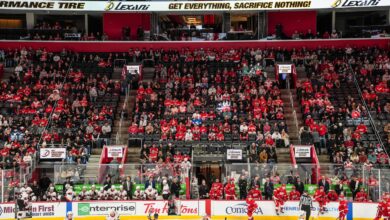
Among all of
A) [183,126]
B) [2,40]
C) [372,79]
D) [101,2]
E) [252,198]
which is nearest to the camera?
[252,198]

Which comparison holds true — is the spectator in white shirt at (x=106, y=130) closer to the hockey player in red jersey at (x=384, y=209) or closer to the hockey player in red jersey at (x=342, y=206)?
the hockey player in red jersey at (x=342, y=206)

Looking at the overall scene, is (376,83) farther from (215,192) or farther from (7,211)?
(7,211)

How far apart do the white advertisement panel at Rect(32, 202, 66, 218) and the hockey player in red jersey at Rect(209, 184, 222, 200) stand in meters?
5.68

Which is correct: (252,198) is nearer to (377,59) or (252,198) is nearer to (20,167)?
(20,167)

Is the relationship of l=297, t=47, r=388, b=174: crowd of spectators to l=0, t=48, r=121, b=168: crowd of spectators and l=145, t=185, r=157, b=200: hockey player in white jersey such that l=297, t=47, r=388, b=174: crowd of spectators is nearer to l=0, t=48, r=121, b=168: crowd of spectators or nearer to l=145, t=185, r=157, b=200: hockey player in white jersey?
l=145, t=185, r=157, b=200: hockey player in white jersey

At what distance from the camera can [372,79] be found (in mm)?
36219

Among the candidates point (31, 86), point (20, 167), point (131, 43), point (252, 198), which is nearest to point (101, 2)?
point (131, 43)

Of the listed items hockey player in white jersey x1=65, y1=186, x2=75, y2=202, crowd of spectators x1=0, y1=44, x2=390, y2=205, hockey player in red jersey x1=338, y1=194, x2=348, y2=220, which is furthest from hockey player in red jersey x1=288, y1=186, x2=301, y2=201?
hockey player in white jersey x1=65, y1=186, x2=75, y2=202

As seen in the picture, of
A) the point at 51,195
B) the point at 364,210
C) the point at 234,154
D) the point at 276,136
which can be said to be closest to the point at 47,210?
the point at 51,195

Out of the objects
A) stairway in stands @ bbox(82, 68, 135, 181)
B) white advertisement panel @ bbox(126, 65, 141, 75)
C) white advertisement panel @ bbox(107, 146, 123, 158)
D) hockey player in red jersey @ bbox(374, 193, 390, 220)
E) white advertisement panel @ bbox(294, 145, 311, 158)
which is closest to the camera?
hockey player in red jersey @ bbox(374, 193, 390, 220)

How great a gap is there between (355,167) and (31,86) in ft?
65.2

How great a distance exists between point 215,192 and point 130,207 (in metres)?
3.33

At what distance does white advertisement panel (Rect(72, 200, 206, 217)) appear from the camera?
2441 cm

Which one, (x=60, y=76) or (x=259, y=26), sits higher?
(x=259, y=26)
